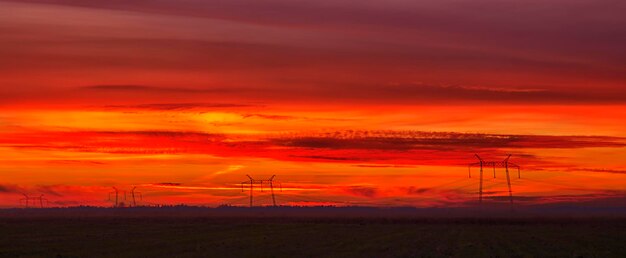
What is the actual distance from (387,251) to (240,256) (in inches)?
394

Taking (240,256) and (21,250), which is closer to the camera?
(240,256)

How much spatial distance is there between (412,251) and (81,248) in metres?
22.1

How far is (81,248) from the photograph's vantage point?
205ft

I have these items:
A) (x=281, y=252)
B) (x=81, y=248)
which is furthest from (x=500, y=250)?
(x=81, y=248)

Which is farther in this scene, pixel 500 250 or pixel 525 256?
pixel 500 250

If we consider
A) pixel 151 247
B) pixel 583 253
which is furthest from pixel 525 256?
pixel 151 247

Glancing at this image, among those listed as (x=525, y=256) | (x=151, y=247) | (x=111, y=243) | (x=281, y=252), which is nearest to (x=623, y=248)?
(x=525, y=256)

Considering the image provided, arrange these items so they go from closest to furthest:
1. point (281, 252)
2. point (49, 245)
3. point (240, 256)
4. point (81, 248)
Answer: point (240, 256) < point (281, 252) < point (81, 248) < point (49, 245)

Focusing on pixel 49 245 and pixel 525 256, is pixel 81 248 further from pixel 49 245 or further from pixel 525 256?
pixel 525 256

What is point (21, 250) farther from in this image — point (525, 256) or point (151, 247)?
point (525, 256)

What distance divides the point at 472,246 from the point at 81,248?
88.1 feet

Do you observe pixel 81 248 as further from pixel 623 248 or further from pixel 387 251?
pixel 623 248

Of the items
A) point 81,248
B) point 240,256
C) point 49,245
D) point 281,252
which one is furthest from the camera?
point 49,245

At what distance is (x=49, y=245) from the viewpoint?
66438 millimetres
